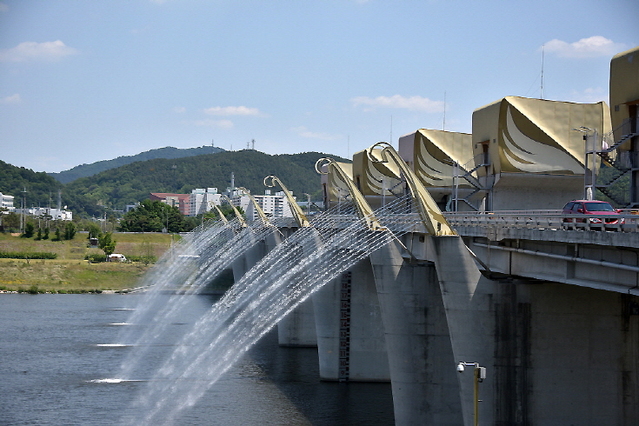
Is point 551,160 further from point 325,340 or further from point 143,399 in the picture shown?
point 143,399

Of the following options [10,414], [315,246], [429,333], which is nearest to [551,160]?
[315,246]

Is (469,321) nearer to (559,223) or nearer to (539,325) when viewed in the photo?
(539,325)

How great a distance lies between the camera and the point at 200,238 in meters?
124

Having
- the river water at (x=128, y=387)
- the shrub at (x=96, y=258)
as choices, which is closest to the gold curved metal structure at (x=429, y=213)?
the river water at (x=128, y=387)

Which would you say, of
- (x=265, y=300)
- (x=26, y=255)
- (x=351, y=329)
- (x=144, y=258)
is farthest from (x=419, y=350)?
(x=26, y=255)

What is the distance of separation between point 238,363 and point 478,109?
24.3 metres

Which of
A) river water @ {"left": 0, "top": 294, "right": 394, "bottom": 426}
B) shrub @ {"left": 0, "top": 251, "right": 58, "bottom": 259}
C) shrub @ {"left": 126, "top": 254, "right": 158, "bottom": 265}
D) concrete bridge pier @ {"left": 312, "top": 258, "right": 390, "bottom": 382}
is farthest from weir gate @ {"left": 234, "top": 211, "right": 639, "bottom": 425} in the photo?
shrub @ {"left": 0, "top": 251, "right": 58, "bottom": 259}

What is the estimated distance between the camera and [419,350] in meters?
36.5

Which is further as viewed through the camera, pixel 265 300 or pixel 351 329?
pixel 265 300

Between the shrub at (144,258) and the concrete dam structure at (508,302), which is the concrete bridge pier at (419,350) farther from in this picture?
the shrub at (144,258)

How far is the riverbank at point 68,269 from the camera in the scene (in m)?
111

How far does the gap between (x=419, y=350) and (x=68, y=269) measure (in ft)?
299

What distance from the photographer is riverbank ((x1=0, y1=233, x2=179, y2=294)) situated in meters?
111

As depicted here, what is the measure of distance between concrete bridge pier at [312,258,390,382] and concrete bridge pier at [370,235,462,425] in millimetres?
14372
